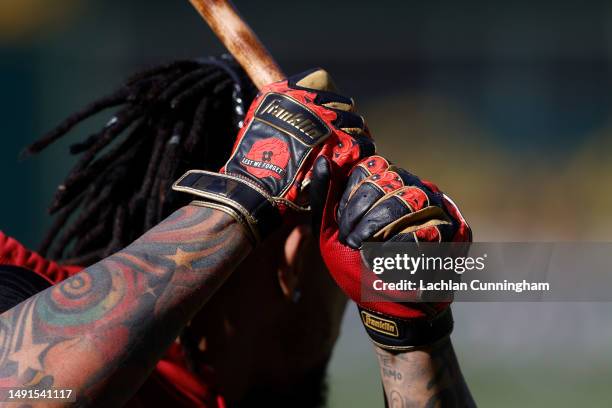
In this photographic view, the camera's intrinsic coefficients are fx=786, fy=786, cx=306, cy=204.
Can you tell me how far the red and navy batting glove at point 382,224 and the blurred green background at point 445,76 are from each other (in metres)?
Result: 6.26

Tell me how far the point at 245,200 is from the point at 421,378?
0.51m

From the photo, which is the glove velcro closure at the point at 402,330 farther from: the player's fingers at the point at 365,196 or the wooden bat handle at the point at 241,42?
the wooden bat handle at the point at 241,42

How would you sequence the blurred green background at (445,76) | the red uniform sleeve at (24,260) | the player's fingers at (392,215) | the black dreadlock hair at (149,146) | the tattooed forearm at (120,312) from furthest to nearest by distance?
the blurred green background at (445,76) → the black dreadlock hair at (149,146) → the red uniform sleeve at (24,260) → the player's fingers at (392,215) → the tattooed forearm at (120,312)

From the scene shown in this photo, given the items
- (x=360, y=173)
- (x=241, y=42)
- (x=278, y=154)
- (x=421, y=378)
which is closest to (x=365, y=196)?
(x=360, y=173)

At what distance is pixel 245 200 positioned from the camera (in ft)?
4.89

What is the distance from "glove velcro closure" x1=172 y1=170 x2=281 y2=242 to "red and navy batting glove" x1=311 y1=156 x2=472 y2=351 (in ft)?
0.29

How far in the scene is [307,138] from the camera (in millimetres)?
1547

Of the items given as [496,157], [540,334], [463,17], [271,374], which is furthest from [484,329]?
[271,374]

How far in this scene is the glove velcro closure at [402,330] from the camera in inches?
60.8

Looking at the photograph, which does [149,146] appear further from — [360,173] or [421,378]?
[421,378]

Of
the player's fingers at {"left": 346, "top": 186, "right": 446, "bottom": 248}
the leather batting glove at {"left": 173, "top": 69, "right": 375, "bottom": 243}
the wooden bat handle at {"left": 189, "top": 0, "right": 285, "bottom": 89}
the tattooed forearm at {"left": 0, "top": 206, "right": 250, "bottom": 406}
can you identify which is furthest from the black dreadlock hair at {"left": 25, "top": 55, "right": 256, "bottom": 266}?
the player's fingers at {"left": 346, "top": 186, "right": 446, "bottom": 248}

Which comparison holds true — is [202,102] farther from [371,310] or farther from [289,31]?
[289,31]

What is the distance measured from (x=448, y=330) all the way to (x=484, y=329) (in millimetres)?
5673

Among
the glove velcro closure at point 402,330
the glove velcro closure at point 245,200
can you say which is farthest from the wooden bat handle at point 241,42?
the glove velcro closure at point 402,330
